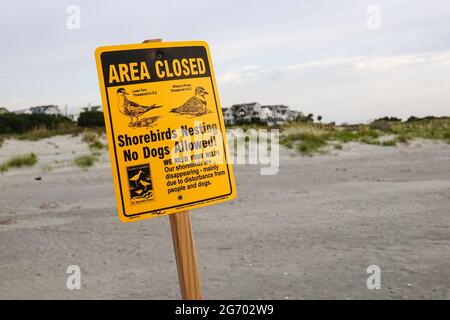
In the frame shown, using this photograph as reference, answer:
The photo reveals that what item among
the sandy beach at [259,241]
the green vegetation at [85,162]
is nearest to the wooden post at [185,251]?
the sandy beach at [259,241]

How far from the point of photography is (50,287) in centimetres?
465

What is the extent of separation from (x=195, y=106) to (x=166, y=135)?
0.19 meters

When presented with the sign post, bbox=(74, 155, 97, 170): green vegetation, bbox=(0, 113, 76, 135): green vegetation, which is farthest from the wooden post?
bbox=(0, 113, 76, 135): green vegetation

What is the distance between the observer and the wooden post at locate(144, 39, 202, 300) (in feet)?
8.25

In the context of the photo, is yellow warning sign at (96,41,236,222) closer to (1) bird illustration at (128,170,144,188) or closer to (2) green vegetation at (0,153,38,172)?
(1) bird illustration at (128,170,144,188)

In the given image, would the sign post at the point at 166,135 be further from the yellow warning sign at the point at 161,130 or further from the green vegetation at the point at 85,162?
the green vegetation at the point at 85,162

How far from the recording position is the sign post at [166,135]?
243 cm

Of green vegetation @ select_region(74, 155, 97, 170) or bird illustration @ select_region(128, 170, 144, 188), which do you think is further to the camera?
green vegetation @ select_region(74, 155, 97, 170)

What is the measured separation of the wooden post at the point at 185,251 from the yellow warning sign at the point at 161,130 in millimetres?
67

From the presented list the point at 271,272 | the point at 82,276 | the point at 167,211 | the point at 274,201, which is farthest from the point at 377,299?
the point at 274,201

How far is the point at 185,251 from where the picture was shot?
2.53 meters

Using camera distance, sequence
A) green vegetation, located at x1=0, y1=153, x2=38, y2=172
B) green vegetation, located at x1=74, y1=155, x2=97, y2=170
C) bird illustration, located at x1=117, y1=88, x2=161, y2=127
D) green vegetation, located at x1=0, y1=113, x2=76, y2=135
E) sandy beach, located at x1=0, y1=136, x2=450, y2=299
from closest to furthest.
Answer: bird illustration, located at x1=117, y1=88, x2=161, y2=127
sandy beach, located at x1=0, y1=136, x2=450, y2=299
green vegetation, located at x1=74, y1=155, x2=97, y2=170
green vegetation, located at x1=0, y1=153, x2=38, y2=172
green vegetation, located at x1=0, y1=113, x2=76, y2=135

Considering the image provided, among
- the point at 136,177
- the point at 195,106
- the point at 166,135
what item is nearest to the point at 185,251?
the point at 136,177

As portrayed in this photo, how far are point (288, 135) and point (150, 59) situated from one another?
1509cm
